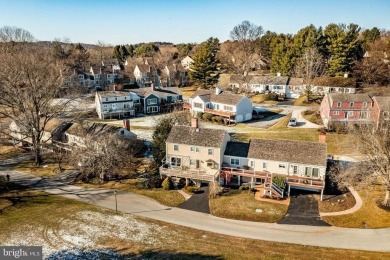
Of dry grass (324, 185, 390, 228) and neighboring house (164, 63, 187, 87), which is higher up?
neighboring house (164, 63, 187, 87)

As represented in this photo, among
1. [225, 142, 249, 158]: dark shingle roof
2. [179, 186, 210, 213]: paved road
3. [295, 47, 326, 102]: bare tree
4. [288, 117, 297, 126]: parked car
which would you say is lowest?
[179, 186, 210, 213]: paved road

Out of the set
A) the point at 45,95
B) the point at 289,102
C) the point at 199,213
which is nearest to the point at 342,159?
the point at 199,213

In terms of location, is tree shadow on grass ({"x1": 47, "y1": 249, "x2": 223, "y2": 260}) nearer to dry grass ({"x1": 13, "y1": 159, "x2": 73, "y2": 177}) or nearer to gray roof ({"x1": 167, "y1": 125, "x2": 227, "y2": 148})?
gray roof ({"x1": 167, "y1": 125, "x2": 227, "y2": 148})

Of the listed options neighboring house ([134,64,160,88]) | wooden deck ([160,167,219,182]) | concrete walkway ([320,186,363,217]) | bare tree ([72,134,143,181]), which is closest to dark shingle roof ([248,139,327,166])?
concrete walkway ([320,186,363,217])

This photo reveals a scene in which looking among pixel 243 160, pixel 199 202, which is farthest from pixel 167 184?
pixel 243 160

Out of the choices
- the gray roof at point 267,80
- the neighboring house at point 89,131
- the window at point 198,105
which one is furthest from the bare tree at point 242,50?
the neighboring house at point 89,131
